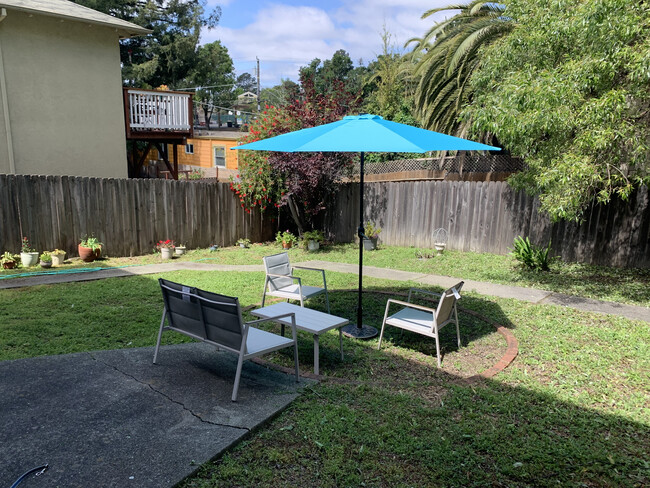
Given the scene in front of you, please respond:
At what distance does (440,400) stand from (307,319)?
1635 mm

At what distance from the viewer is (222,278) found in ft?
28.5

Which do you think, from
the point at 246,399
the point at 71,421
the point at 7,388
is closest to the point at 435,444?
the point at 246,399

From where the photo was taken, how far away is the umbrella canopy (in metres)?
4.55

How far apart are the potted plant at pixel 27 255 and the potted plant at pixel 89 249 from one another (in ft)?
2.90

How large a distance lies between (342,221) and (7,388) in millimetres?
10467

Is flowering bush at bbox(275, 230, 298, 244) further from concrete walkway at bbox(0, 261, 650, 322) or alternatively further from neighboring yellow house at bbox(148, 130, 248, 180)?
neighboring yellow house at bbox(148, 130, 248, 180)

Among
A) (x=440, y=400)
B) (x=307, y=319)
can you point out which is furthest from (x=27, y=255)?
(x=440, y=400)

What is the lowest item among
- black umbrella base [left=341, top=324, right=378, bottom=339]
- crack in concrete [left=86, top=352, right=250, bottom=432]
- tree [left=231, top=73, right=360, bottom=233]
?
black umbrella base [left=341, top=324, right=378, bottom=339]

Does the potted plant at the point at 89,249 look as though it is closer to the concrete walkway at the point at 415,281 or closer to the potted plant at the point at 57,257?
the potted plant at the point at 57,257

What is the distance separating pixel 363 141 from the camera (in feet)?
15.1

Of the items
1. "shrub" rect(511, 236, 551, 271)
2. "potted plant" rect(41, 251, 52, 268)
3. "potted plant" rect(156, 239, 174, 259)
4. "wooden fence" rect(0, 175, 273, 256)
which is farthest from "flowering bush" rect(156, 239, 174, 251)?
"shrub" rect(511, 236, 551, 271)

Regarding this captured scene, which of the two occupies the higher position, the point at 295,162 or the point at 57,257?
the point at 295,162

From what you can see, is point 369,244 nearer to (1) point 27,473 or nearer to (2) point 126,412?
(2) point 126,412

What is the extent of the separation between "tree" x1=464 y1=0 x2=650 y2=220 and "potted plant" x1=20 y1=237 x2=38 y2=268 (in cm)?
910
